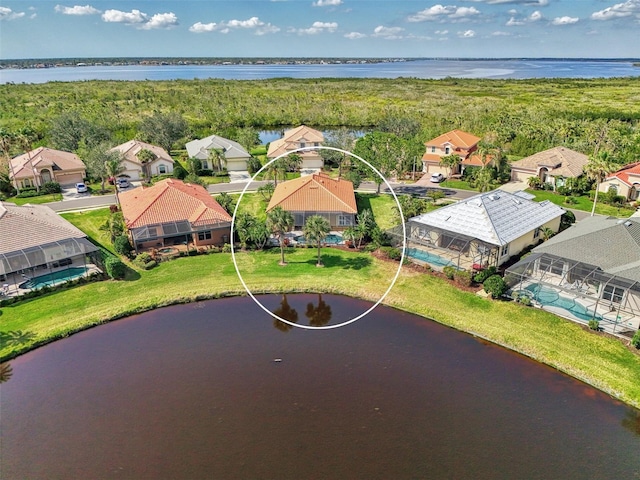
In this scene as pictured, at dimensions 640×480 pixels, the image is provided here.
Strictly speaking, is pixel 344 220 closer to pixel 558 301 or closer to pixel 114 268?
pixel 558 301

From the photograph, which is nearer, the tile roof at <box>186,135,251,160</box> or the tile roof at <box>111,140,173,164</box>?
the tile roof at <box>111,140,173,164</box>

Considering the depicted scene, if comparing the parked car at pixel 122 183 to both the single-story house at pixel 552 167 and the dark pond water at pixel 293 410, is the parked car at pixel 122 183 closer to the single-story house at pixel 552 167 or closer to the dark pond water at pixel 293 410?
the dark pond water at pixel 293 410

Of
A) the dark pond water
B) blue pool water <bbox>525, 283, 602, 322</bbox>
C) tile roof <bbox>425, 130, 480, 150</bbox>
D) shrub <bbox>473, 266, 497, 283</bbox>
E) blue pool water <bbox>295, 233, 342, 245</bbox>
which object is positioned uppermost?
tile roof <bbox>425, 130, 480, 150</bbox>

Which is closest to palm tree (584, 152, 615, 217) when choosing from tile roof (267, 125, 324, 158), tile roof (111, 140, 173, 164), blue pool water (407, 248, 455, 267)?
blue pool water (407, 248, 455, 267)

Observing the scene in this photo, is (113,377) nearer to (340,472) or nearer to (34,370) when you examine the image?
(34,370)

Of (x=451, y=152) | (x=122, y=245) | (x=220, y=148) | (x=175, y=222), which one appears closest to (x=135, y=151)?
(x=220, y=148)

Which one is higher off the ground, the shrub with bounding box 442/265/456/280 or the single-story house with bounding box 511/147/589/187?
the single-story house with bounding box 511/147/589/187

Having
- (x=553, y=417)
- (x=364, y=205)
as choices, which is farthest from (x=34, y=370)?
(x=364, y=205)

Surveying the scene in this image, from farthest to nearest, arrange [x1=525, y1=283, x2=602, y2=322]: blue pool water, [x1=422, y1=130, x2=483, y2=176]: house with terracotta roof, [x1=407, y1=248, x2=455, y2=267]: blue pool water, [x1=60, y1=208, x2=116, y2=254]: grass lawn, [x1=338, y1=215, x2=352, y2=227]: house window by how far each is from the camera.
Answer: [x1=422, y1=130, x2=483, y2=176]: house with terracotta roof
[x1=338, y1=215, x2=352, y2=227]: house window
[x1=60, y1=208, x2=116, y2=254]: grass lawn
[x1=407, y1=248, x2=455, y2=267]: blue pool water
[x1=525, y1=283, x2=602, y2=322]: blue pool water

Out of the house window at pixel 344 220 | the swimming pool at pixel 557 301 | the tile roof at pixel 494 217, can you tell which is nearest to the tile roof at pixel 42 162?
the house window at pixel 344 220

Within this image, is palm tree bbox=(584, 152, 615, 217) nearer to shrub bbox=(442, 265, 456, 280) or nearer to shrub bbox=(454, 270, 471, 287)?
shrub bbox=(454, 270, 471, 287)
